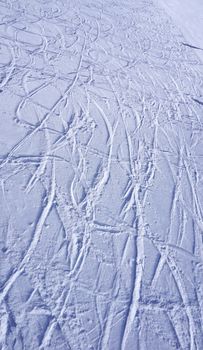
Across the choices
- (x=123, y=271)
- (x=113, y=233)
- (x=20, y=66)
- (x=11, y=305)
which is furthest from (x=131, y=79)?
(x=11, y=305)

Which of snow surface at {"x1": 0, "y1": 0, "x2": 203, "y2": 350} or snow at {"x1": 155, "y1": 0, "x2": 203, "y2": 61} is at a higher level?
snow at {"x1": 155, "y1": 0, "x2": 203, "y2": 61}

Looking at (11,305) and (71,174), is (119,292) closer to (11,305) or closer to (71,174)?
(11,305)

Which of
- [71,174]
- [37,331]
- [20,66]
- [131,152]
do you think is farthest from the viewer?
[20,66]

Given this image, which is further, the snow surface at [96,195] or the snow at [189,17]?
the snow at [189,17]

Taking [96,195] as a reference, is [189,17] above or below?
above

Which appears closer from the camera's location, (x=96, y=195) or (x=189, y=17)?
(x=96, y=195)

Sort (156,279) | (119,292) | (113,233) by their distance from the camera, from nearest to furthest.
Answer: (119,292), (156,279), (113,233)

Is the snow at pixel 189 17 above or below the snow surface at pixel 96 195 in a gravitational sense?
above

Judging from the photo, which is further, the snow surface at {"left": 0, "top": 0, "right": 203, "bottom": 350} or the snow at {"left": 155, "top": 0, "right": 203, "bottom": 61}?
the snow at {"left": 155, "top": 0, "right": 203, "bottom": 61}
